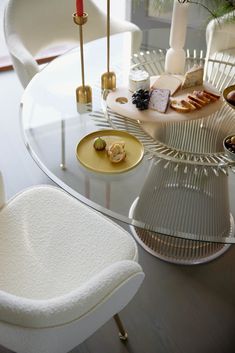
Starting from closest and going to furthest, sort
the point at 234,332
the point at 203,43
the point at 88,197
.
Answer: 1. the point at 88,197
2. the point at 234,332
3. the point at 203,43

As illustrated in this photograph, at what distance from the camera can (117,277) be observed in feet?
3.01

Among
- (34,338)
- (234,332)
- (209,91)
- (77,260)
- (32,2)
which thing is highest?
(32,2)

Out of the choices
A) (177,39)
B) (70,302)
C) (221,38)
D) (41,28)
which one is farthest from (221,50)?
(70,302)

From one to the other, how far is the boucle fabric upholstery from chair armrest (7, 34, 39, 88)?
625mm

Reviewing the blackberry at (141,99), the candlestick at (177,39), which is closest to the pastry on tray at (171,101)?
the blackberry at (141,99)

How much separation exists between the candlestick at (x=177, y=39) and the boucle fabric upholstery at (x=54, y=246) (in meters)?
0.66

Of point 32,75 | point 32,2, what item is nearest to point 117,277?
point 32,75

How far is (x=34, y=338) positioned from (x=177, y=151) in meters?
0.71

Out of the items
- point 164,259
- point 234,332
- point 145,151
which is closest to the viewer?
point 145,151

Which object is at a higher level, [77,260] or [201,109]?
[201,109]

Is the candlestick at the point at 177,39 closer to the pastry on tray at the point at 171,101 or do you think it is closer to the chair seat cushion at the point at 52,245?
the pastry on tray at the point at 171,101

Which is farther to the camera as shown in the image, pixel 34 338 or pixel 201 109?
pixel 201 109

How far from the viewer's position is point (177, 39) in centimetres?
153

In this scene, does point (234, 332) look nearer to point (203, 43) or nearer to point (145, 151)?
point (145, 151)
